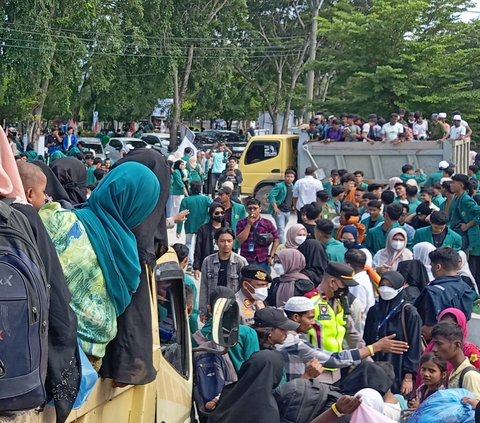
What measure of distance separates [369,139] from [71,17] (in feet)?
44.4

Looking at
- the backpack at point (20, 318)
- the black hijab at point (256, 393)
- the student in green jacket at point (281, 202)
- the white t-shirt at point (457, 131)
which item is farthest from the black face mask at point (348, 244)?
the white t-shirt at point (457, 131)

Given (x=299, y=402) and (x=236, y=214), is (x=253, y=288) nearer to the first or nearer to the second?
(x=299, y=402)

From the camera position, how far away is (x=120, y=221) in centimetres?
312

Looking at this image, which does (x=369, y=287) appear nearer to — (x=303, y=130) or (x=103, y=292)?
(x=103, y=292)

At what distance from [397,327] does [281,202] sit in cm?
A: 728

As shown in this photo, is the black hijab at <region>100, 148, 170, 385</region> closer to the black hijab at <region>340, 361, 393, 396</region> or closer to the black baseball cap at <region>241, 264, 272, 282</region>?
the black hijab at <region>340, 361, 393, 396</region>

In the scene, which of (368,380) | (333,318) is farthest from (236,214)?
(368,380)

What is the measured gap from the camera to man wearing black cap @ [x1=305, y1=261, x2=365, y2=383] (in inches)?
209

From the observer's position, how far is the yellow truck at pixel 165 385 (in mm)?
3066

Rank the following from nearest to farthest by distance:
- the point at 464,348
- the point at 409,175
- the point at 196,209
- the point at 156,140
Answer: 1. the point at 464,348
2. the point at 196,209
3. the point at 409,175
4. the point at 156,140

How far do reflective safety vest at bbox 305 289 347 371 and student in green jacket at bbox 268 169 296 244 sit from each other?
733 cm

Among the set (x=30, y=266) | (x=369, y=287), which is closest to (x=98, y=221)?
(x=30, y=266)

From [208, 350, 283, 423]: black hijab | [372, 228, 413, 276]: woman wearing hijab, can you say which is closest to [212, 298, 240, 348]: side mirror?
[208, 350, 283, 423]: black hijab

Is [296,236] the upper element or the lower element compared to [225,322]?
lower
